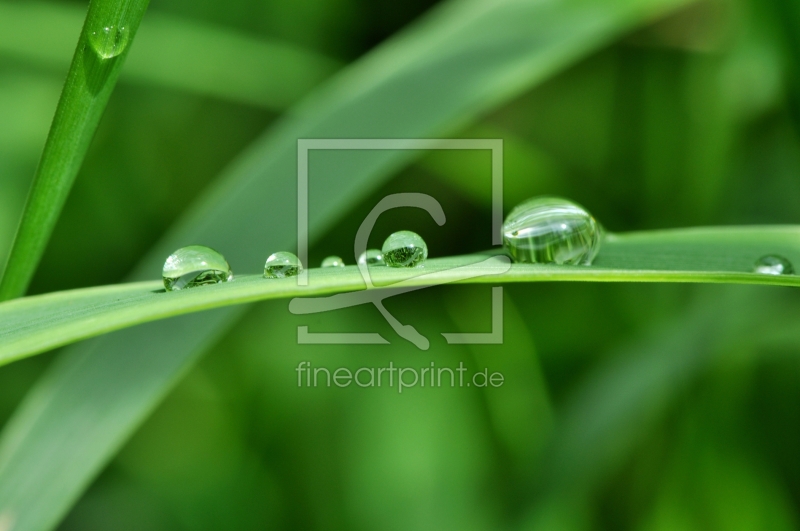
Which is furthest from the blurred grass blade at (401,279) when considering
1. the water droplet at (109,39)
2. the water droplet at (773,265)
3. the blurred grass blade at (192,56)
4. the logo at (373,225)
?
the blurred grass blade at (192,56)

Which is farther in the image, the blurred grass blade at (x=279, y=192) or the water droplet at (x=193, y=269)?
the blurred grass blade at (x=279, y=192)

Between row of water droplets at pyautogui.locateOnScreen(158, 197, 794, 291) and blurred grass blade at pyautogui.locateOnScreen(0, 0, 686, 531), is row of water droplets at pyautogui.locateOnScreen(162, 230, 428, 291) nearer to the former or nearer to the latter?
row of water droplets at pyautogui.locateOnScreen(158, 197, 794, 291)

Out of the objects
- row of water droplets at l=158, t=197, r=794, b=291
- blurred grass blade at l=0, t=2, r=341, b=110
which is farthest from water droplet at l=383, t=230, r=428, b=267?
blurred grass blade at l=0, t=2, r=341, b=110

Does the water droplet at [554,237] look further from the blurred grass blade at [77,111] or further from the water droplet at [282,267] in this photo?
the blurred grass blade at [77,111]

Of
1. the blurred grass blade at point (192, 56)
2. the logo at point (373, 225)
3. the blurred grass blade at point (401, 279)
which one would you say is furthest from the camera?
the blurred grass blade at point (192, 56)

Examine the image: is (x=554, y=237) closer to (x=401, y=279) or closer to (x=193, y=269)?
(x=401, y=279)
